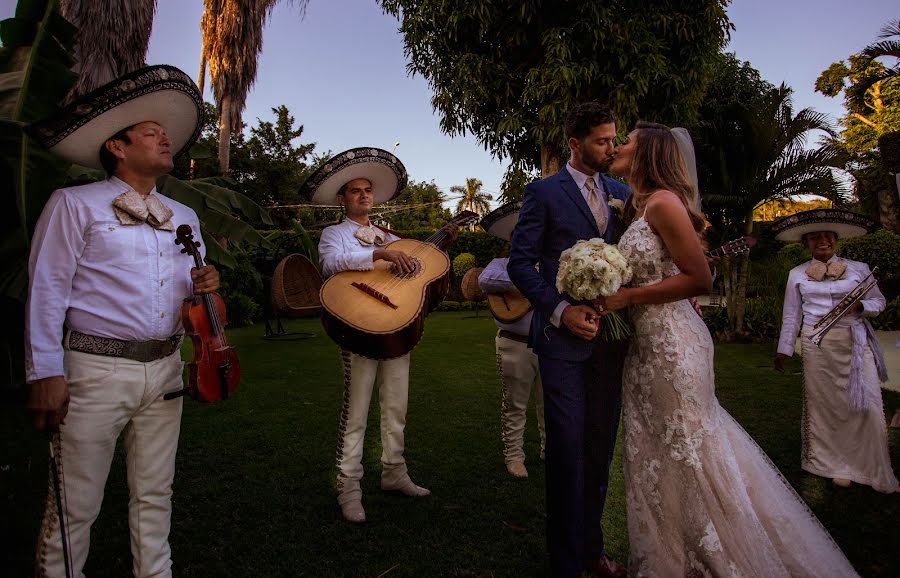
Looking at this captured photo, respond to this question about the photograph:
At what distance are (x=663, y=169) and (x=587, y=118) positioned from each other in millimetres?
540

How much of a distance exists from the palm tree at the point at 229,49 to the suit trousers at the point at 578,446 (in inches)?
699

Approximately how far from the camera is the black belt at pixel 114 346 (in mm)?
2455

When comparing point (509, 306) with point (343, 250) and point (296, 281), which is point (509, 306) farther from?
point (296, 281)

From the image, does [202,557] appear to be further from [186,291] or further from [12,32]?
[12,32]

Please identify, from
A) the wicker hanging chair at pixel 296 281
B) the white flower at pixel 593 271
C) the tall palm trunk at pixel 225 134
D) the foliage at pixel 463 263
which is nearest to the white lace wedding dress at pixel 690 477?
the white flower at pixel 593 271

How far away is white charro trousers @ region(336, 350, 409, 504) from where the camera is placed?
3.99 meters

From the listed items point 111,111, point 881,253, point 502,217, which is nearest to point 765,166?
point 881,253

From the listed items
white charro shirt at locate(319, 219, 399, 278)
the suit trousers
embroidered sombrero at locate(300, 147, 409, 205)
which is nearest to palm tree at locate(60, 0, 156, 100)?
embroidered sombrero at locate(300, 147, 409, 205)

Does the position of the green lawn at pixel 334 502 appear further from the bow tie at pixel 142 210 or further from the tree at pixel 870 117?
the tree at pixel 870 117

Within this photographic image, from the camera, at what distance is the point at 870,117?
3141 centimetres

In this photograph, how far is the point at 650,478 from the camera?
2918 millimetres

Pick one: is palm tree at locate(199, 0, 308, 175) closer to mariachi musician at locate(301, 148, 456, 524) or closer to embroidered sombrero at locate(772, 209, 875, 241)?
mariachi musician at locate(301, 148, 456, 524)

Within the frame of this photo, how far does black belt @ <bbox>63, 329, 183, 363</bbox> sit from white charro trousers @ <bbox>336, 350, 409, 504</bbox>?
1.59 meters

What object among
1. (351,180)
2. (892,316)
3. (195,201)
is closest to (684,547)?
(351,180)
